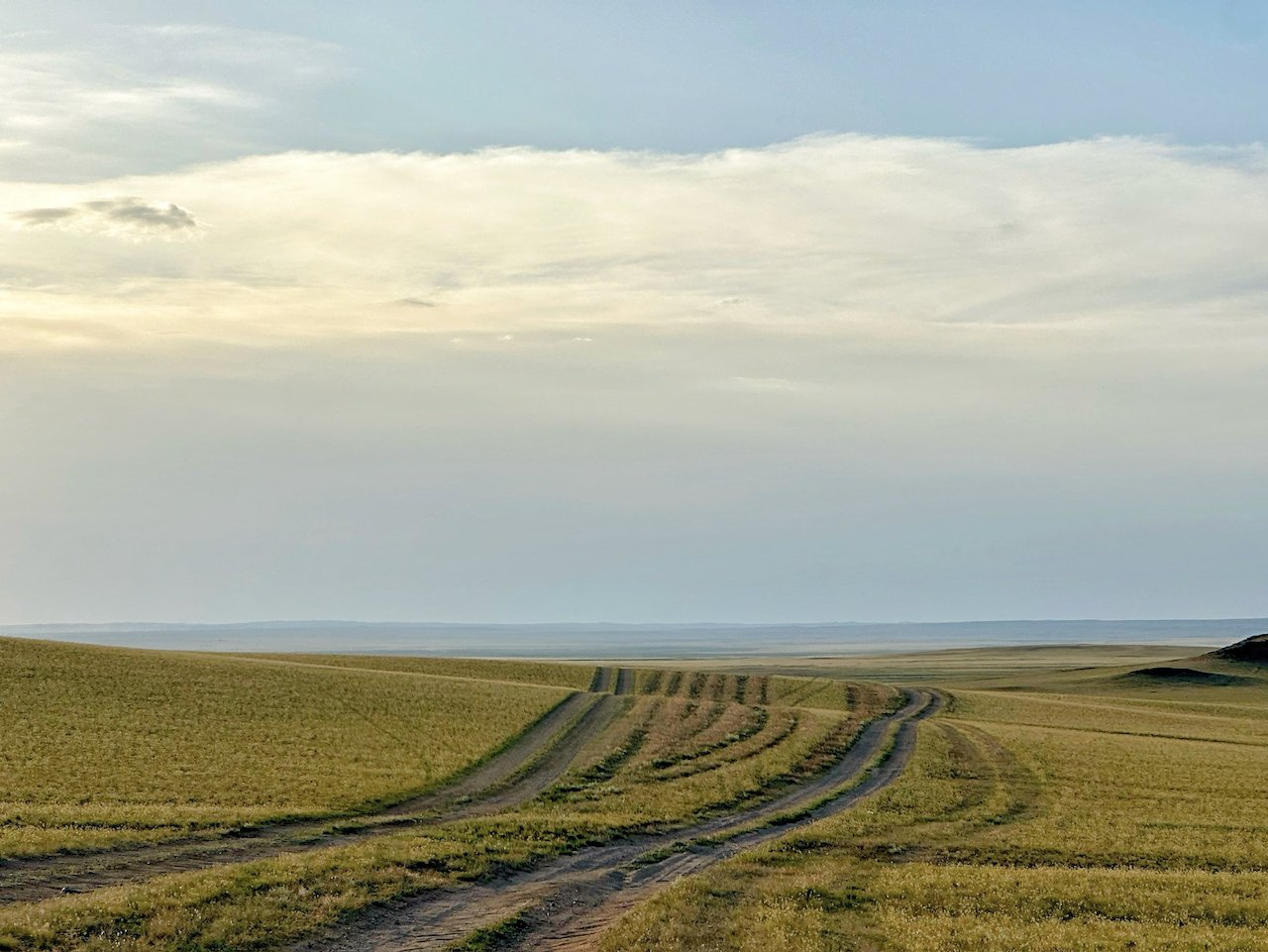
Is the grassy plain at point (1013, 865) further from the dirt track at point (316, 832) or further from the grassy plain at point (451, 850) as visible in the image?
the dirt track at point (316, 832)

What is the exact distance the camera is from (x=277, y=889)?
25.9 metres

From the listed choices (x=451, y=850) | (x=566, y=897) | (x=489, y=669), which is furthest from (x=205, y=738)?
(x=489, y=669)

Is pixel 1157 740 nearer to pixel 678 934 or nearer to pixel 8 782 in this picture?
pixel 678 934

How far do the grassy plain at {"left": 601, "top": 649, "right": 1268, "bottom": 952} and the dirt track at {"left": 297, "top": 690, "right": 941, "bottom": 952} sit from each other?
129cm

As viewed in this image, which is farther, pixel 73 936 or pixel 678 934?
pixel 678 934

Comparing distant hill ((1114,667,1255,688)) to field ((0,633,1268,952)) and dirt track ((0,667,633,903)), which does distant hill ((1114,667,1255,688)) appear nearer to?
field ((0,633,1268,952))

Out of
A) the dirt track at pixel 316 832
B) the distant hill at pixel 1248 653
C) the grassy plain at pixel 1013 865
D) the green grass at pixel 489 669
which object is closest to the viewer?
the grassy plain at pixel 1013 865

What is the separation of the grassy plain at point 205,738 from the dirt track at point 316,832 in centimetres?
115

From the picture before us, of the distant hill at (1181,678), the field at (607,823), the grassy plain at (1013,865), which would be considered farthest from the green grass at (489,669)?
the distant hill at (1181,678)

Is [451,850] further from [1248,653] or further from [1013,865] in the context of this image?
[1248,653]

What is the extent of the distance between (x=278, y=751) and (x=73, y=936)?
29.6 metres

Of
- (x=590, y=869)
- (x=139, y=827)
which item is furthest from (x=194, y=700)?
(x=590, y=869)

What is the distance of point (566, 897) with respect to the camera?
93.8 ft

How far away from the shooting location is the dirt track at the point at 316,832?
27.0m
